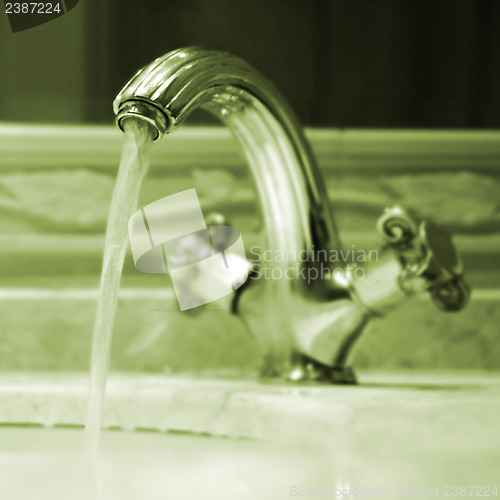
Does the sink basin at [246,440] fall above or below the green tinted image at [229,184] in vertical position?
below

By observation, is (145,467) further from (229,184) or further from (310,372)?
(229,184)

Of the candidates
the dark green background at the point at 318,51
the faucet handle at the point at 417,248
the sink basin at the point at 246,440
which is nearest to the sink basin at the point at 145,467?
the sink basin at the point at 246,440

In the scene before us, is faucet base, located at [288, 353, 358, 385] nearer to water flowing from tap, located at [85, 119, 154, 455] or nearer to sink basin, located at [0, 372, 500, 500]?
sink basin, located at [0, 372, 500, 500]

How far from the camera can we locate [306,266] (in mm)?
400

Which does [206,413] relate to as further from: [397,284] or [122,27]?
[122,27]

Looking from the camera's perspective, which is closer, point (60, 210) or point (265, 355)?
point (265, 355)

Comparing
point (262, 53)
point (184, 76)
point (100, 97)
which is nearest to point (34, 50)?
point (100, 97)

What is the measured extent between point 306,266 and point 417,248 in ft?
0.23

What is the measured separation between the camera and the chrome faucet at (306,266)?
380mm

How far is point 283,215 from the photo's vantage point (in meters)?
0.40

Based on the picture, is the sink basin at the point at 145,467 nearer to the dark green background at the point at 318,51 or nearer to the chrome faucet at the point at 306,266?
the chrome faucet at the point at 306,266

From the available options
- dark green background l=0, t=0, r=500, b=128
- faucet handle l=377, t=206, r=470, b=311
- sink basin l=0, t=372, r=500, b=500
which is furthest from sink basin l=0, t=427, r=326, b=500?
dark green background l=0, t=0, r=500, b=128

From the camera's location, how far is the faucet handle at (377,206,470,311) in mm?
379

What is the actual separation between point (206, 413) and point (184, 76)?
19cm
